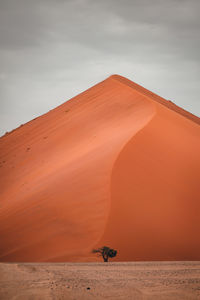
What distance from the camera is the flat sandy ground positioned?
498cm

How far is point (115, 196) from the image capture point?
1262cm

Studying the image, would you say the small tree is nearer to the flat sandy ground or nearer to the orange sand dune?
the orange sand dune

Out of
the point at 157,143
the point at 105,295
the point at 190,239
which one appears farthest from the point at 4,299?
the point at 157,143

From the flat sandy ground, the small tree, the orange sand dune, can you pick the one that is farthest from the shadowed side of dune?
the flat sandy ground

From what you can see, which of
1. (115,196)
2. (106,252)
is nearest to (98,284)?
(106,252)

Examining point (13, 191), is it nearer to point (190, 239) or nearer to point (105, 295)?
point (190, 239)

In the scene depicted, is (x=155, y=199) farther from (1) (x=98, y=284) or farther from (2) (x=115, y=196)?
(1) (x=98, y=284)

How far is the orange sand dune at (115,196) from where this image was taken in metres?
11.3

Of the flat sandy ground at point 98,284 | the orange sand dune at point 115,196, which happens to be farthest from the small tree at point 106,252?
the flat sandy ground at point 98,284

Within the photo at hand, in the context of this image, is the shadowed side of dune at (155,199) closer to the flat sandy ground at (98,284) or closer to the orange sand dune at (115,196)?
the orange sand dune at (115,196)

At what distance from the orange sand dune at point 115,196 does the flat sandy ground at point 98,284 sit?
3.77m

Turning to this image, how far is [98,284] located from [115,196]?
272 inches

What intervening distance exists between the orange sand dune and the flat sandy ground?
149 inches

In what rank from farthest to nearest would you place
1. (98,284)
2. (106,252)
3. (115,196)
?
(115,196)
(106,252)
(98,284)
